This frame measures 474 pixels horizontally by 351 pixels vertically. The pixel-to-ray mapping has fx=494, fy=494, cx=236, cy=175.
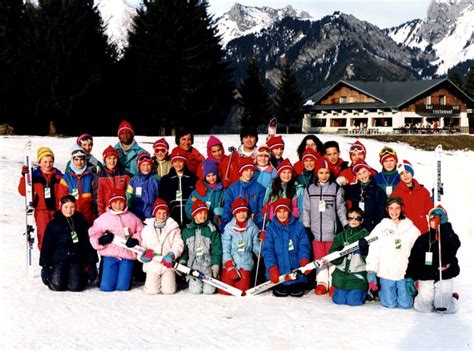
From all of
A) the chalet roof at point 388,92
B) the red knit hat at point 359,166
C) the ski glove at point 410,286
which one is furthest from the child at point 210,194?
the chalet roof at point 388,92

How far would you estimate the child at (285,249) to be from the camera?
639cm

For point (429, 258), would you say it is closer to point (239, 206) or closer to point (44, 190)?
point (239, 206)

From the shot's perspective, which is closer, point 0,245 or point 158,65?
point 0,245

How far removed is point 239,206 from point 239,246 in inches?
21.0

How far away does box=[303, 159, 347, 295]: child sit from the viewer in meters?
6.63

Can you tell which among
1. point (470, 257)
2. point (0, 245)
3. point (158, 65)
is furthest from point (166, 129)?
point (470, 257)

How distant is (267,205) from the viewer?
266 inches

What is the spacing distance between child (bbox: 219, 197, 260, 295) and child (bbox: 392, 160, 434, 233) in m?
2.04

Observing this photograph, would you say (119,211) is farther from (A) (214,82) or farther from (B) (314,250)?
(A) (214,82)

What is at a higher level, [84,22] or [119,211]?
[84,22]

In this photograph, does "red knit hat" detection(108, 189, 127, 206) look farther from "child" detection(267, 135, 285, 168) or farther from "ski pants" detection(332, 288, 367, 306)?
"ski pants" detection(332, 288, 367, 306)

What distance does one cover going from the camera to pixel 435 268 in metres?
5.79

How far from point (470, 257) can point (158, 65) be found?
2604 centimetres

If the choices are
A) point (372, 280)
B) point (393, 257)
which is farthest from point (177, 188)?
point (393, 257)
